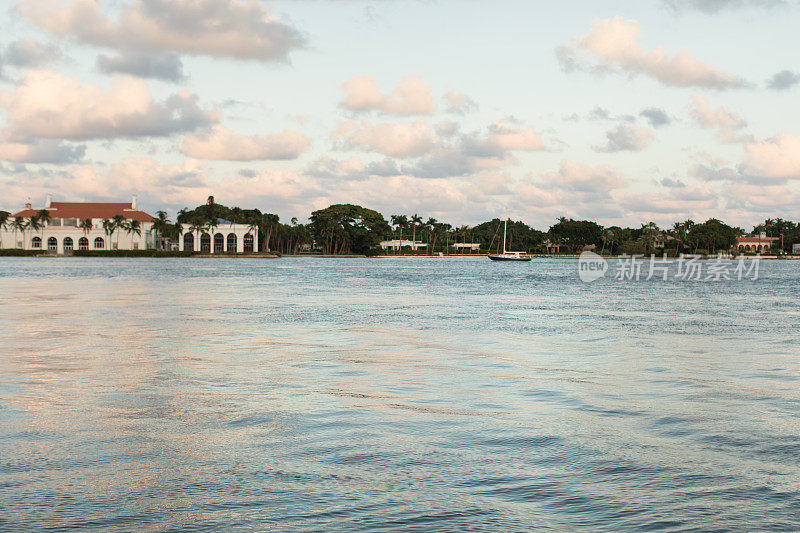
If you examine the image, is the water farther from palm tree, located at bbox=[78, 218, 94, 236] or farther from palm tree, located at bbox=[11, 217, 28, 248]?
palm tree, located at bbox=[11, 217, 28, 248]

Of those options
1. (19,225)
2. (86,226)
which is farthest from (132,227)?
(19,225)

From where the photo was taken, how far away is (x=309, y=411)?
1240cm

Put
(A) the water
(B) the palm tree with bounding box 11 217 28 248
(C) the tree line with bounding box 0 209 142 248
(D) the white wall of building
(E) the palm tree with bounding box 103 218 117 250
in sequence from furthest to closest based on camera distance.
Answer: (D) the white wall of building < (E) the palm tree with bounding box 103 218 117 250 < (C) the tree line with bounding box 0 209 142 248 < (B) the palm tree with bounding box 11 217 28 248 < (A) the water

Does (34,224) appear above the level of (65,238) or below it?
above

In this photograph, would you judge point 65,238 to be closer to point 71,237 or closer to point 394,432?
point 71,237

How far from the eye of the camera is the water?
742cm

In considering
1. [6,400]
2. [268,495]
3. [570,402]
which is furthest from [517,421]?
[6,400]

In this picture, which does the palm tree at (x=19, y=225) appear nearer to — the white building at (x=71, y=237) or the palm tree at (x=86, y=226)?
the white building at (x=71, y=237)

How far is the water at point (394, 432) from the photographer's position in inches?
292

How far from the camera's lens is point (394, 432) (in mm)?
10828

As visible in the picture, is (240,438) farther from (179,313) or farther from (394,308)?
(394,308)

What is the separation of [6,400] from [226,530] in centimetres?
792

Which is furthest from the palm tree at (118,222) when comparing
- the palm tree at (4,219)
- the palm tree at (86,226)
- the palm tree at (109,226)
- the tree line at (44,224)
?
the palm tree at (4,219)

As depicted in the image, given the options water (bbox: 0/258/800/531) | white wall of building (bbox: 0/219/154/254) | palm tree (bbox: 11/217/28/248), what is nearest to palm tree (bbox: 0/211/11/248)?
white wall of building (bbox: 0/219/154/254)
